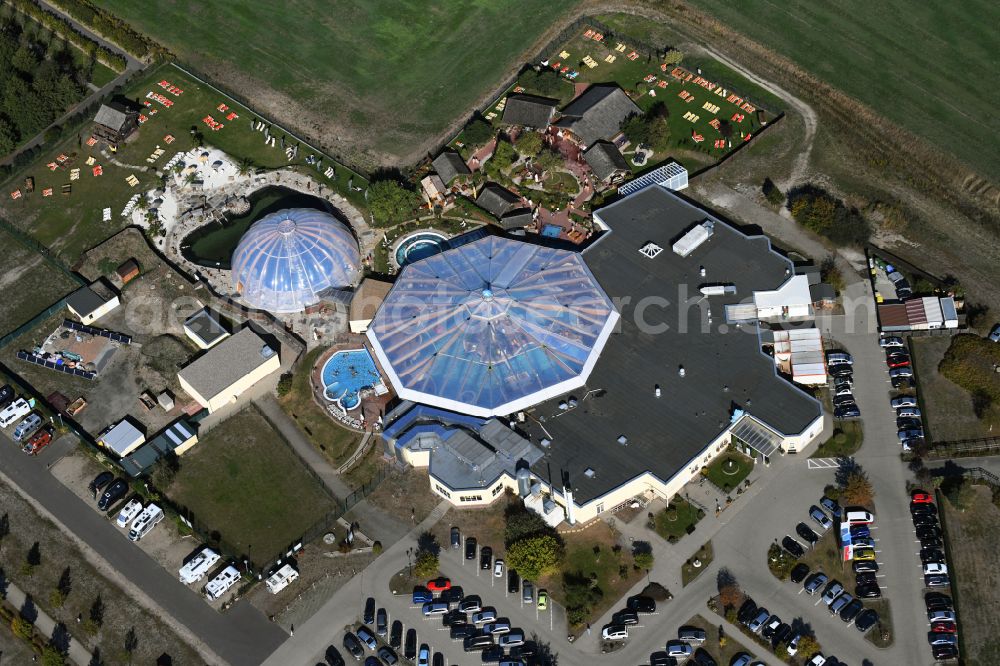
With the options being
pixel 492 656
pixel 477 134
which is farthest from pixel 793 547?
pixel 477 134

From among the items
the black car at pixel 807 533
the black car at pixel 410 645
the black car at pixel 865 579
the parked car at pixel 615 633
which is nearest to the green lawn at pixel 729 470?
the black car at pixel 807 533

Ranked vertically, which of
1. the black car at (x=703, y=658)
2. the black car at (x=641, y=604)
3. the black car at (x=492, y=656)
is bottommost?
the black car at (x=492, y=656)

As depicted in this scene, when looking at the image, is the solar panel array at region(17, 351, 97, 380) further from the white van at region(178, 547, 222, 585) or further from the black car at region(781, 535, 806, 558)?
the black car at region(781, 535, 806, 558)

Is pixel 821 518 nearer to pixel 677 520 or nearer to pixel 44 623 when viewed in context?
pixel 677 520

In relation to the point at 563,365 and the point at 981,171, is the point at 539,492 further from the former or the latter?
the point at 981,171

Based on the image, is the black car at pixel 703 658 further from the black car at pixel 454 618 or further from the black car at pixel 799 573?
the black car at pixel 454 618

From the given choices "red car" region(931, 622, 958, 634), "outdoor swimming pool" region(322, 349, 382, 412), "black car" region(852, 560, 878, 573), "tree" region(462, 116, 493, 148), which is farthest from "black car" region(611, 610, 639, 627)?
"tree" region(462, 116, 493, 148)

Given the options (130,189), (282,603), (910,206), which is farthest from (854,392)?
(130,189)
